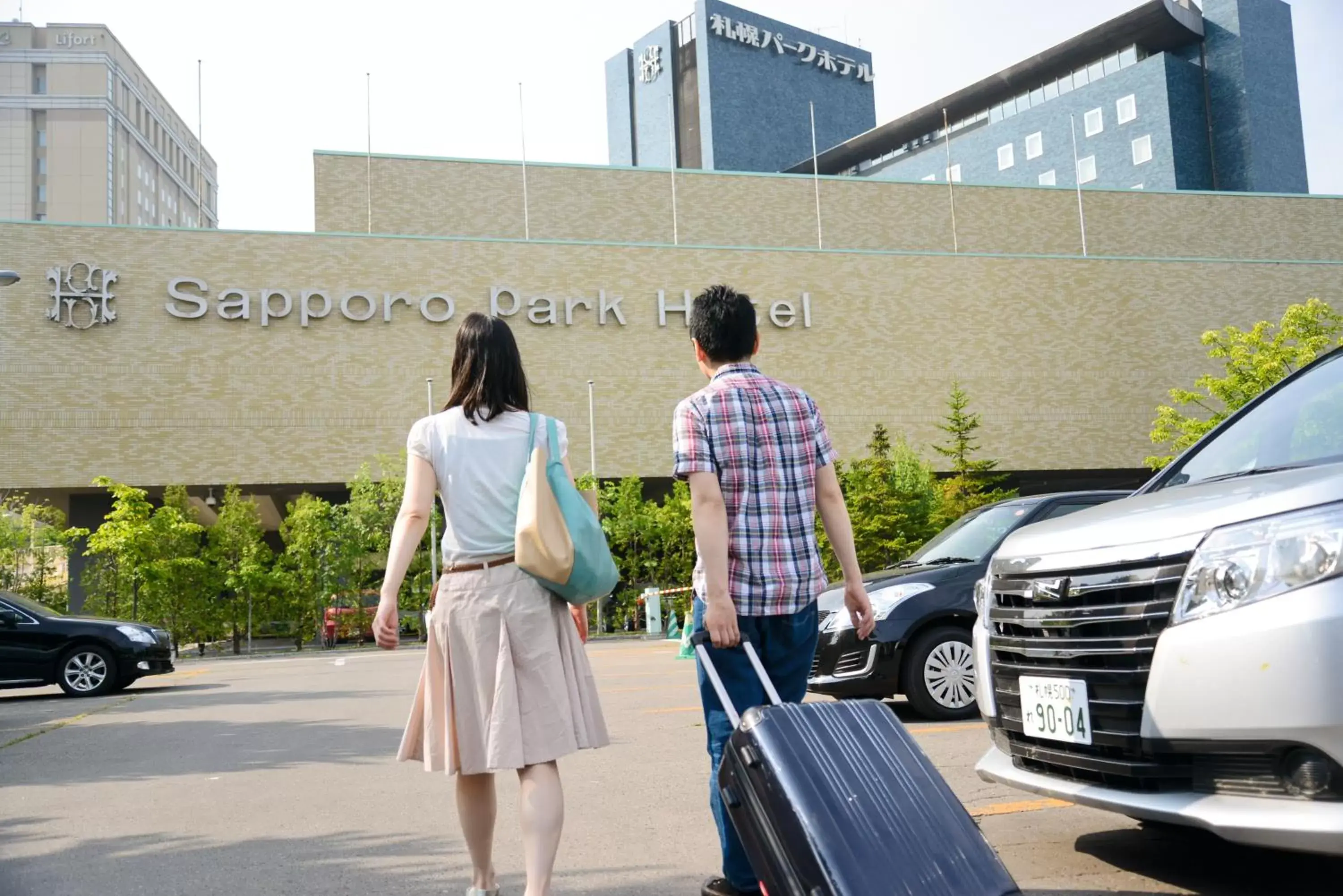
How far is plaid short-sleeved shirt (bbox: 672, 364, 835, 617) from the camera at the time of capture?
12.3 feet

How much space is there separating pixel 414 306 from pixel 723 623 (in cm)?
3895

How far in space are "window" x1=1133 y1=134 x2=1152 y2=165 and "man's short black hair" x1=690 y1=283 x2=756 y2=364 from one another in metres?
61.3

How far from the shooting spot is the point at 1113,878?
4047mm

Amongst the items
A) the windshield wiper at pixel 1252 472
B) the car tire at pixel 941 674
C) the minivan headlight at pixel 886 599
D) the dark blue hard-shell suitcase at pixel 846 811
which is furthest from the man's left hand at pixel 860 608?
the car tire at pixel 941 674

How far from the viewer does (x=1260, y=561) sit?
316cm

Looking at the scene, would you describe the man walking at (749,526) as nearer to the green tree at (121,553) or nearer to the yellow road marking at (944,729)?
the yellow road marking at (944,729)

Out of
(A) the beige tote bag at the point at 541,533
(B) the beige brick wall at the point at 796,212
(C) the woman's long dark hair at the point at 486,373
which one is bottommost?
(A) the beige tote bag at the point at 541,533

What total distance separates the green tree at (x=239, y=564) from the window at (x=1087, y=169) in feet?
149

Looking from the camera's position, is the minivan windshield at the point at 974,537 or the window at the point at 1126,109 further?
the window at the point at 1126,109

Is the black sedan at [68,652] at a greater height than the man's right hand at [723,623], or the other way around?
the man's right hand at [723,623]

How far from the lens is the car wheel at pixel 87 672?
1439 cm

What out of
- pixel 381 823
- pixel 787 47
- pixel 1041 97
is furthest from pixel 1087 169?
pixel 381 823

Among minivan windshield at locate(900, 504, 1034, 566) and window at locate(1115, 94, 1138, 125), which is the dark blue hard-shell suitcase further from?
window at locate(1115, 94, 1138, 125)

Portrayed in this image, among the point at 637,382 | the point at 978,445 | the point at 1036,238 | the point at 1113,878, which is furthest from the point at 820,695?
the point at 1036,238
